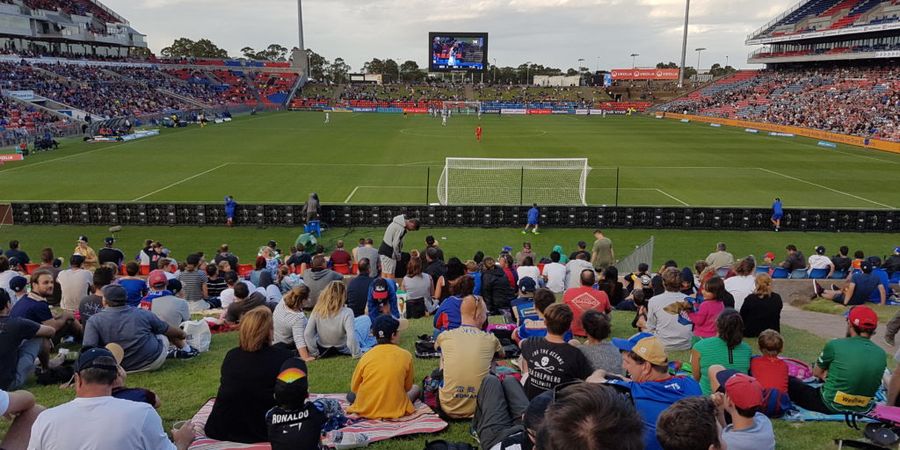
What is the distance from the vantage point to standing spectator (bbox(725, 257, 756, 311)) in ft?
37.1

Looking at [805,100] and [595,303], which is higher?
[805,100]

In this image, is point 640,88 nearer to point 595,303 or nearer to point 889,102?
point 889,102

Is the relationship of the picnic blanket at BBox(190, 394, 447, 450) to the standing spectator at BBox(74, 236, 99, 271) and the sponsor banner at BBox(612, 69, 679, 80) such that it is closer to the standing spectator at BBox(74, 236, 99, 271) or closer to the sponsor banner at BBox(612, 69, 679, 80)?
the standing spectator at BBox(74, 236, 99, 271)

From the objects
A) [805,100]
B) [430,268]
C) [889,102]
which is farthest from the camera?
[805,100]

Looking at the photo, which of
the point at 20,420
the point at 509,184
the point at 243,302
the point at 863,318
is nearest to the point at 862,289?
the point at 863,318

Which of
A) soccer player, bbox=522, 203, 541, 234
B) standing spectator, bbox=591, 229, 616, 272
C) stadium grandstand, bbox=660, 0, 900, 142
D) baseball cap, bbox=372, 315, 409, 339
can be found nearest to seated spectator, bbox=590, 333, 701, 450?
baseball cap, bbox=372, 315, 409, 339

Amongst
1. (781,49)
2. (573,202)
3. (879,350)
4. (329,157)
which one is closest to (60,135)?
(329,157)

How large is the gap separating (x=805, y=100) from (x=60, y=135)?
7628 cm

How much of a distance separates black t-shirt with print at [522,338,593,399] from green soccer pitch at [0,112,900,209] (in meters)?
19.8

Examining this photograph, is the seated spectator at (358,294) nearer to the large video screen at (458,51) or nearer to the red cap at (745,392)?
the red cap at (745,392)

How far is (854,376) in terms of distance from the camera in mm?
6453

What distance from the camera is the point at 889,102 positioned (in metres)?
58.8

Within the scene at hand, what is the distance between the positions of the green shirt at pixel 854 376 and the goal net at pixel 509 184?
19.1 metres

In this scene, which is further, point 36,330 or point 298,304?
point 298,304
